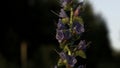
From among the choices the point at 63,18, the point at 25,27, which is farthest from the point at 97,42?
the point at 63,18

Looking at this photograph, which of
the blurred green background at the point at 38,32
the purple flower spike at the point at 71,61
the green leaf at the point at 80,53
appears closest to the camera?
the purple flower spike at the point at 71,61

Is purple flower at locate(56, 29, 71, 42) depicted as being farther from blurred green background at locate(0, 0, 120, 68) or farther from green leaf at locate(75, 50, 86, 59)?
blurred green background at locate(0, 0, 120, 68)

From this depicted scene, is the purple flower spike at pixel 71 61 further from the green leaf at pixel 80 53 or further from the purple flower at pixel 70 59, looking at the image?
the green leaf at pixel 80 53

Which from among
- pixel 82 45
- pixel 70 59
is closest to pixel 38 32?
pixel 82 45

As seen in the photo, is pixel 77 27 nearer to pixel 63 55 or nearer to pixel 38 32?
pixel 63 55

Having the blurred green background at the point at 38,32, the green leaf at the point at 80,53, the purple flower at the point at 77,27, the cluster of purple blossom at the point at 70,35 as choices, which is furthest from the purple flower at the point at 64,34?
the blurred green background at the point at 38,32

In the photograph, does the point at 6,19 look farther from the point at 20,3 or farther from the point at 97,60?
the point at 97,60

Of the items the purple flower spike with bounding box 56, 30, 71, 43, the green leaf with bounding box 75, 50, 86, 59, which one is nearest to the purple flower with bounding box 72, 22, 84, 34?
the purple flower spike with bounding box 56, 30, 71, 43
